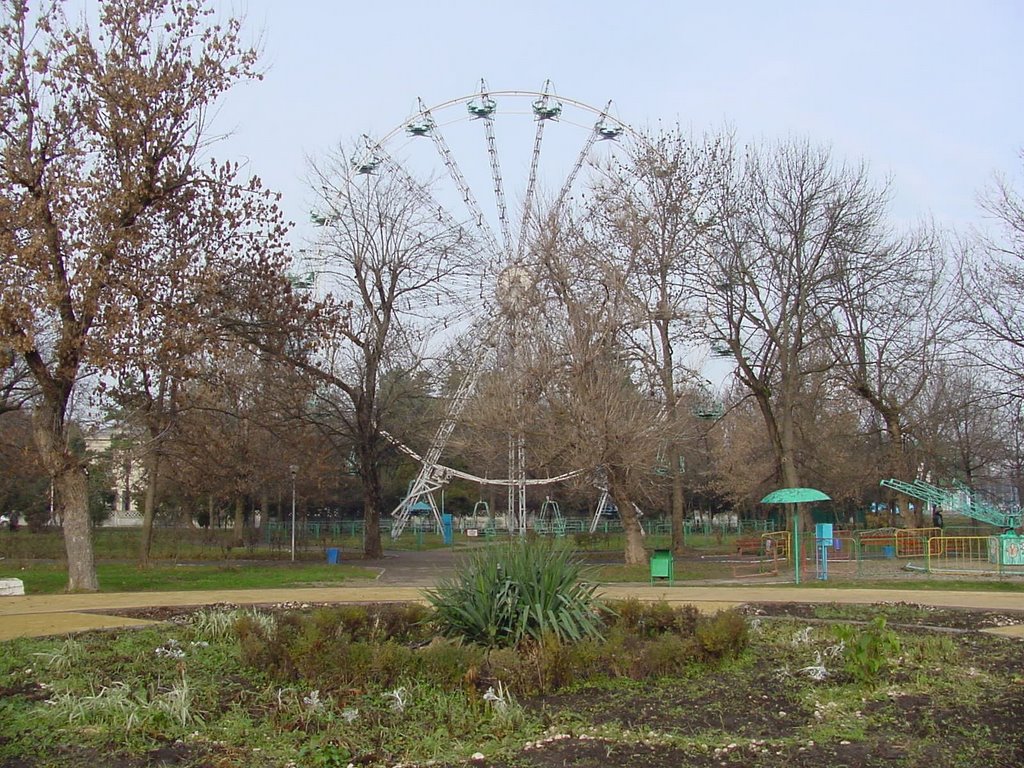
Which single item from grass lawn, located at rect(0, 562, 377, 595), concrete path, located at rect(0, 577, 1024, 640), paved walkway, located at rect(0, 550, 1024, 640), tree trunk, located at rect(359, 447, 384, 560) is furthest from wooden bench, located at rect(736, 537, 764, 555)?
concrete path, located at rect(0, 577, 1024, 640)

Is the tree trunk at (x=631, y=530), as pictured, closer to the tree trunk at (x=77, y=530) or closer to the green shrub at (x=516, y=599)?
the tree trunk at (x=77, y=530)

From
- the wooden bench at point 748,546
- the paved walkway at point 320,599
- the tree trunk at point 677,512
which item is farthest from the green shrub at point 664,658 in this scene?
Result: the wooden bench at point 748,546

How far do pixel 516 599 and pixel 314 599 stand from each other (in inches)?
306

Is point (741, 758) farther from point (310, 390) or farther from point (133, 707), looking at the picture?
point (310, 390)

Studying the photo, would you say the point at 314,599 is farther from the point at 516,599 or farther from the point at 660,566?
the point at 660,566

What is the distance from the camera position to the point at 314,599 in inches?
634

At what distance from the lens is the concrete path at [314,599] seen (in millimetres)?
13156

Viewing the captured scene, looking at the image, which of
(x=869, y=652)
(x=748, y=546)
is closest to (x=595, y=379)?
(x=748, y=546)

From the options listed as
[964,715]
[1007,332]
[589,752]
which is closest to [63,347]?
[589,752]

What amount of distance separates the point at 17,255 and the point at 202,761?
44.7ft

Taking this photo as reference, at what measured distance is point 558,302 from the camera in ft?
89.7

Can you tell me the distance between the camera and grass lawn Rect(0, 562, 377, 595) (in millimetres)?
21172

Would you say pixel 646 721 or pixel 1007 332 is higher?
pixel 1007 332

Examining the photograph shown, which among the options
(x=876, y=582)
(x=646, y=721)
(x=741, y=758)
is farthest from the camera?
(x=876, y=582)
